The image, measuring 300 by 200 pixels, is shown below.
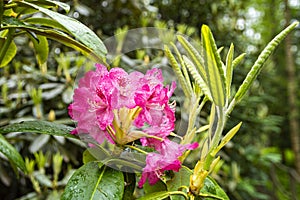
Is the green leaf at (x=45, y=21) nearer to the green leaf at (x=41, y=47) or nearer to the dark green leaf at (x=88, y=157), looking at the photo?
the green leaf at (x=41, y=47)

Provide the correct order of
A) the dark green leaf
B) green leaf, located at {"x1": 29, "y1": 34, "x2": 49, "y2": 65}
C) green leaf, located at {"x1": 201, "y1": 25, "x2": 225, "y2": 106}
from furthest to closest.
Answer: green leaf, located at {"x1": 29, "y1": 34, "x2": 49, "y2": 65} < the dark green leaf < green leaf, located at {"x1": 201, "y1": 25, "x2": 225, "y2": 106}

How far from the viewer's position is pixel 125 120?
479 millimetres

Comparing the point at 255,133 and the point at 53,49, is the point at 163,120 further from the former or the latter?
the point at 255,133

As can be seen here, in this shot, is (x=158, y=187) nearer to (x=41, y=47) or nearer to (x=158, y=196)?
(x=158, y=196)

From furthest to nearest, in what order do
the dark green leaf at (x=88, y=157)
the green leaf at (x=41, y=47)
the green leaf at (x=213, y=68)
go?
the green leaf at (x=41, y=47) < the dark green leaf at (x=88, y=157) < the green leaf at (x=213, y=68)

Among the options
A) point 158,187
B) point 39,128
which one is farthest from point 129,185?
point 39,128

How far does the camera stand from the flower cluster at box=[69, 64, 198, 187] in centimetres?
46

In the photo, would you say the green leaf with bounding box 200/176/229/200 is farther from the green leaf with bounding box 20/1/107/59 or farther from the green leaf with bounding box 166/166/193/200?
the green leaf with bounding box 20/1/107/59

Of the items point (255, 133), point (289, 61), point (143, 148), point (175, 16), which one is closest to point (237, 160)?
point (255, 133)

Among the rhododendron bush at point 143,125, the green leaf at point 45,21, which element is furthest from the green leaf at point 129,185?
the green leaf at point 45,21

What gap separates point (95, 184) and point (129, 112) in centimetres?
9

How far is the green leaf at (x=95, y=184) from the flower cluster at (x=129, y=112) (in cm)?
3

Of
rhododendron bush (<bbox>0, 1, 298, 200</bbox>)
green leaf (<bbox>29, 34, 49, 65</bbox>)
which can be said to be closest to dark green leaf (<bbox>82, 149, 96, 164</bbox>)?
rhododendron bush (<bbox>0, 1, 298, 200</bbox>)

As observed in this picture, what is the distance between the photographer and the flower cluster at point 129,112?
0.46 metres
